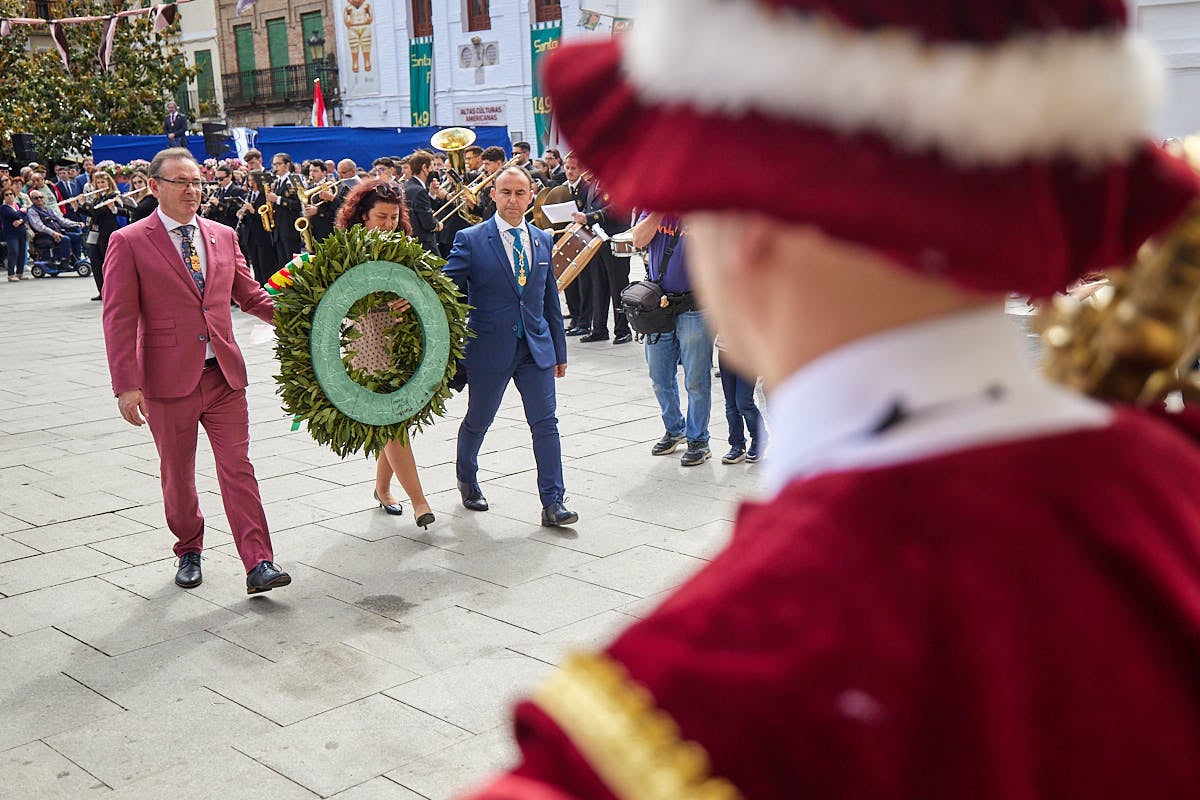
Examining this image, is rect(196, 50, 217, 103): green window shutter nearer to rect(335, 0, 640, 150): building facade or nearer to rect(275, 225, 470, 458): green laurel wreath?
rect(335, 0, 640, 150): building facade

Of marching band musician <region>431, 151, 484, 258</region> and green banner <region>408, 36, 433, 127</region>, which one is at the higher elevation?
green banner <region>408, 36, 433, 127</region>

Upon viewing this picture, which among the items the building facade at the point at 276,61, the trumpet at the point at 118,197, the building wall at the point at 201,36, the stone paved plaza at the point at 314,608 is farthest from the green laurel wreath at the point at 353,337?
the building wall at the point at 201,36

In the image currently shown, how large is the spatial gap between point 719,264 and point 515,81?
32438 millimetres

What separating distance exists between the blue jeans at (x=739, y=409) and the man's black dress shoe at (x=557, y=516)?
5.49ft

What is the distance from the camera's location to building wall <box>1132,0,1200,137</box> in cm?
1634

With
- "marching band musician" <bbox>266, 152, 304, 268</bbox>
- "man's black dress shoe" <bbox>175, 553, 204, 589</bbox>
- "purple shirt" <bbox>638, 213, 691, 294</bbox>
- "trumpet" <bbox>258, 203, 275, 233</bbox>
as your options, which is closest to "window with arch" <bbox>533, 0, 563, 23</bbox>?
"marching band musician" <bbox>266, 152, 304, 268</bbox>

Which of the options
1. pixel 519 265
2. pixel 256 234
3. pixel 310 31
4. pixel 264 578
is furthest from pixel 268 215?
pixel 310 31

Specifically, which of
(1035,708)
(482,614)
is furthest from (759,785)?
(482,614)

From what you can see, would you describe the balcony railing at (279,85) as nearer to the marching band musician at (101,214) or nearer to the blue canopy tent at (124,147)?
the blue canopy tent at (124,147)

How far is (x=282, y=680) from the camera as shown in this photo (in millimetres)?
4770

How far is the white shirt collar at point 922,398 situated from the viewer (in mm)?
990

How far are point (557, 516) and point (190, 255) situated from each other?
2262mm

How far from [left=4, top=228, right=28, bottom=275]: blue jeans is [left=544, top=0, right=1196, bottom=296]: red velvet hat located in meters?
24.0

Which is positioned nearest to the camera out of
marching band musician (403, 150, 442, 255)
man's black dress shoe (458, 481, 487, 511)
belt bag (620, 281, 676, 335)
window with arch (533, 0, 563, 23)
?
man's black dress shoe (458, 481, 487, 511)
